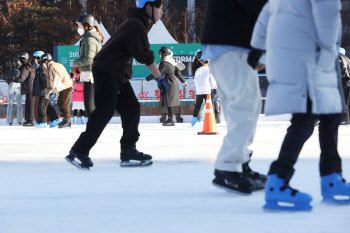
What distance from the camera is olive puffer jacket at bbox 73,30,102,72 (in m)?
8.95

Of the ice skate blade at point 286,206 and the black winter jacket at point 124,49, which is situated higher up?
the black winter jacket at point 124,49

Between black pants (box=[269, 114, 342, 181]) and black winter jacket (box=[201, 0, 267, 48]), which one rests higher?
black winter jacket (box=[201, 0, 267, 48])

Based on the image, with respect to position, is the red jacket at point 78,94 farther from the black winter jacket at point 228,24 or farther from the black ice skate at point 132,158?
the black winter jacket at point 228,24

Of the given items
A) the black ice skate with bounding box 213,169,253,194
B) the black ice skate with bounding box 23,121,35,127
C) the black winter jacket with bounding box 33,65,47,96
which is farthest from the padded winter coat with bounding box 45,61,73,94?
the black ice skate with bounding box 213,169,253,194

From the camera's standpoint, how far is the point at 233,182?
416 cm

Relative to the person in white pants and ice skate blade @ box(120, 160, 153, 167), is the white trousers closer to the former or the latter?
the person in white pants

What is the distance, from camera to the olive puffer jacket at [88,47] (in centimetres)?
895

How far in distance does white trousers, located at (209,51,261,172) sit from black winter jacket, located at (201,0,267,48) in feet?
0.28

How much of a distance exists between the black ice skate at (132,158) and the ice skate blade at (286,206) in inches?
97.3

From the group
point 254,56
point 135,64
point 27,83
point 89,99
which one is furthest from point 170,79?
point 135,64

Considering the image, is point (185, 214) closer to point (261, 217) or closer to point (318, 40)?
point (261, 217)

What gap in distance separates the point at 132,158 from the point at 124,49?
37.5 inches

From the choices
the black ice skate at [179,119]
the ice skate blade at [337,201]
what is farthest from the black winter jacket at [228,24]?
the black ice skate at [179,119]

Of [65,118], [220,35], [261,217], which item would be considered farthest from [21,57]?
[261,217]
